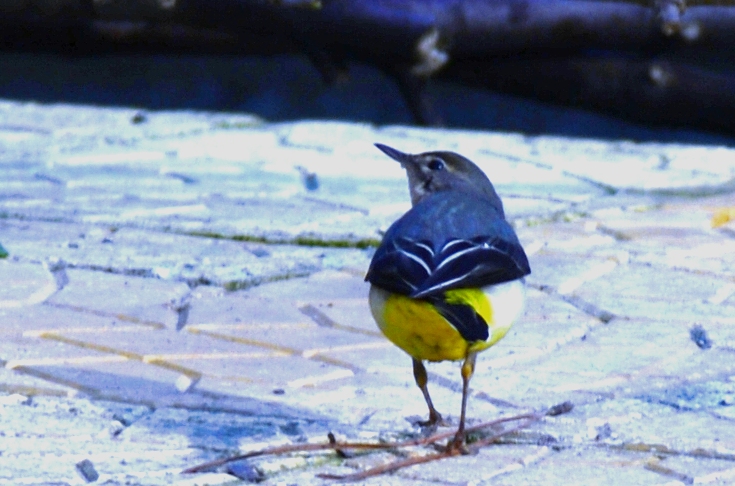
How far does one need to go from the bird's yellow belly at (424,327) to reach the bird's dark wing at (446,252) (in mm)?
39

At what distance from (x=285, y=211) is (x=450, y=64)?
2643 millimetres

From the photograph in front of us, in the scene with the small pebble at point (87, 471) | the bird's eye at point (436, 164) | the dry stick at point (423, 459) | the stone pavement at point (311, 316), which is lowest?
the stone pavement at point (311, 316)

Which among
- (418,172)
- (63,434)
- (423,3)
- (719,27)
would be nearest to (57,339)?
(63,434)

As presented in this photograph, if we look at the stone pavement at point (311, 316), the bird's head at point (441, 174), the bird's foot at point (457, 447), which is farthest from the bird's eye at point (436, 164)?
the bird's foot at point (457, 447)

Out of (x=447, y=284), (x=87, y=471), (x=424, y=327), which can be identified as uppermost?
(x=447, y=284)

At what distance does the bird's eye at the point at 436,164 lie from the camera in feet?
12.4

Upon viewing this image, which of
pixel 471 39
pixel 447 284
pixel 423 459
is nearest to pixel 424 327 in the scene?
pixel 447 284

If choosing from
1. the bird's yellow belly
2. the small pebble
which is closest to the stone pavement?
the small pebble

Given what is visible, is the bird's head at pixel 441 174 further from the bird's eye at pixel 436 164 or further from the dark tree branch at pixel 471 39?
the dark tree branch at pixel 471 39

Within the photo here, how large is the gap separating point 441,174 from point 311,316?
2.12ft

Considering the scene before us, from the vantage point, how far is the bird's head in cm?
373

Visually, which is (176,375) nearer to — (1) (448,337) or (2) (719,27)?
(1) (448,337)

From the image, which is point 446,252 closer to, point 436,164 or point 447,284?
point 447,284

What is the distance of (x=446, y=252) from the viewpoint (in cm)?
298
